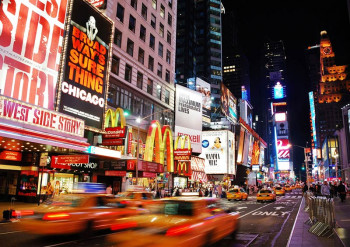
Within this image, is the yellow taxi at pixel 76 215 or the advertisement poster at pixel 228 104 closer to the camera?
the yellow taxi at pixel 76 215

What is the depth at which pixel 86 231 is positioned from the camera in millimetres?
10352

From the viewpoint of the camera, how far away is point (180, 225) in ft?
23.9

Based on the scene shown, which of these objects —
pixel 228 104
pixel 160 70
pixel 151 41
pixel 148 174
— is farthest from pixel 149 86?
pixel 228 104

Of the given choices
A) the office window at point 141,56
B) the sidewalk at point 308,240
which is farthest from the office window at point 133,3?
the sidewalk at point 308,240

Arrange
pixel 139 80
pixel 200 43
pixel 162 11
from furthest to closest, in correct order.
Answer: pixel 200 43 → pixel 162 11 → pixel 139 80

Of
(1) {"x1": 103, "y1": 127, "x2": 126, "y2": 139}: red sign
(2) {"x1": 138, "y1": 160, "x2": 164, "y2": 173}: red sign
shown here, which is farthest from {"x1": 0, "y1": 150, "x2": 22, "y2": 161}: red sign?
(2) {"x1": 138, "y1": 160, "x2": 164, "y2": 173}: red sign

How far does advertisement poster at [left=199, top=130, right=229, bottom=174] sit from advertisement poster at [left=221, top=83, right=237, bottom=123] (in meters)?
13.2

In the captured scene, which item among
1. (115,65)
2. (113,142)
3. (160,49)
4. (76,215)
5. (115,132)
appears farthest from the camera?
(160,49)

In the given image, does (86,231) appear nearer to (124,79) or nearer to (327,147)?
(124,79)

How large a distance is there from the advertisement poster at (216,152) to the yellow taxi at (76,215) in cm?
5808

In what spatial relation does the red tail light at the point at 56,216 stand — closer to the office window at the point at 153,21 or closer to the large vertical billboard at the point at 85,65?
the large vertical billboard at the point at 85,65

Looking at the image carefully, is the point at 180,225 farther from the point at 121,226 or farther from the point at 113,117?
the point at 113,117

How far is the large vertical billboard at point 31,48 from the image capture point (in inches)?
811

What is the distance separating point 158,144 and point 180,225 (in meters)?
29.8
